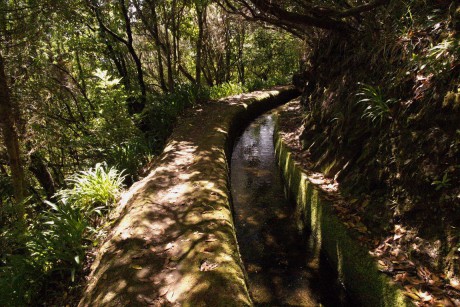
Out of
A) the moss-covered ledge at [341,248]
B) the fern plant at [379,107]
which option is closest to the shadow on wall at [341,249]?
the moss-covered ledge at [341,248]

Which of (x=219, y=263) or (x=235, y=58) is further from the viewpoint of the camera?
(x=235, y=58)

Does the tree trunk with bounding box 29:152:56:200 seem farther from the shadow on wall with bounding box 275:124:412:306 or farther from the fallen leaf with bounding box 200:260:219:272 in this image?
the fallen leaf with bounding box 200:260:219:272

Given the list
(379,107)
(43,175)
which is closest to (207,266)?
(379,107)

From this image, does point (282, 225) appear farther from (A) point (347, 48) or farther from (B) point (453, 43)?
(A) point (347, 48)

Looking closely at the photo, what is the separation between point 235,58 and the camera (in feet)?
71.5

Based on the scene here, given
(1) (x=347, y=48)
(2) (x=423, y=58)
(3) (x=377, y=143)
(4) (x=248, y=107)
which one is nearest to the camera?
(2) (x=423, y=58)

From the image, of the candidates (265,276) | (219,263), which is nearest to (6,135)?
(219,263)

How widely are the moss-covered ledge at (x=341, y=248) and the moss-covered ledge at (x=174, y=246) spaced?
4.66 ft

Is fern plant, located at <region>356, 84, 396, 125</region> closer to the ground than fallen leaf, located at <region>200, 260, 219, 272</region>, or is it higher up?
higher up

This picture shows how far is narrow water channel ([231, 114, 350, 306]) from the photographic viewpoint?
367 centimetres

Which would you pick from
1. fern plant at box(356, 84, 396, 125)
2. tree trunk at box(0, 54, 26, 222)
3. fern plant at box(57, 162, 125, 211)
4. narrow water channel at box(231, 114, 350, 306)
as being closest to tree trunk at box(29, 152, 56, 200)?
tree trunk at box(0, 54, 26, 222)

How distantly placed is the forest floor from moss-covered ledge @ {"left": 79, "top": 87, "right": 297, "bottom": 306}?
5.07 ft

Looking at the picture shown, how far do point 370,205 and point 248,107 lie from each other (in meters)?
8.57

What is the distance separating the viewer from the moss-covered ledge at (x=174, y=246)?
2607mm
